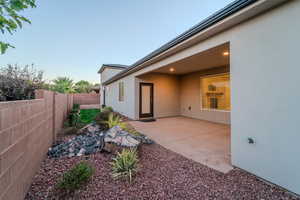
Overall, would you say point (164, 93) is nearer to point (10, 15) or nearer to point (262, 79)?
point (262, 79)

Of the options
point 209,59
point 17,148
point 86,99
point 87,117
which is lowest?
point 87,117

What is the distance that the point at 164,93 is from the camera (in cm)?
841

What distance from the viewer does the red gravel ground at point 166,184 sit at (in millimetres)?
1821

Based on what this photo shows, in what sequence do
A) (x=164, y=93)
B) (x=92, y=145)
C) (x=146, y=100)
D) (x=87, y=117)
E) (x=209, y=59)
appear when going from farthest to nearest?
(x=164, y=93)
(x=146, y=100)
(x=87, y=117)
(x=209, y=59)
(x=92, y=145)

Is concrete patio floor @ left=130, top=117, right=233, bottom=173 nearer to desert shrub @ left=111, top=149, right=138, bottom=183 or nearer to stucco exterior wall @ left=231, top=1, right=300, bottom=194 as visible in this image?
stucco exterior wall @ left=231, top=1, right=300, bottom=194

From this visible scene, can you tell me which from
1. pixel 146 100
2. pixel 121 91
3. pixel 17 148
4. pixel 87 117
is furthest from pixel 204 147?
pixel 121 91

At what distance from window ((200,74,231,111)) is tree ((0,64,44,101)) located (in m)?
7.37

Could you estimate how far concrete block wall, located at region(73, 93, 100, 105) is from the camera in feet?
52.4

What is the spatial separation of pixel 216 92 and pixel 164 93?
308 cm

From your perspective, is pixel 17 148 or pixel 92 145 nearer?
pixel 17 148

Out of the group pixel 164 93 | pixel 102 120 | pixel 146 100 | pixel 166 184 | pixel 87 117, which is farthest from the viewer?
pixel 164 93

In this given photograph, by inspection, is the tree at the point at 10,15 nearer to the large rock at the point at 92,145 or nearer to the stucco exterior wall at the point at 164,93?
the large rock at the point at 92,145

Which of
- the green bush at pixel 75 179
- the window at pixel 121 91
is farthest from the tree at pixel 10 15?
the window at pixel 121 91

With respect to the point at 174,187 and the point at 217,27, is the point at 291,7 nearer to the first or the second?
the point at 217,27
